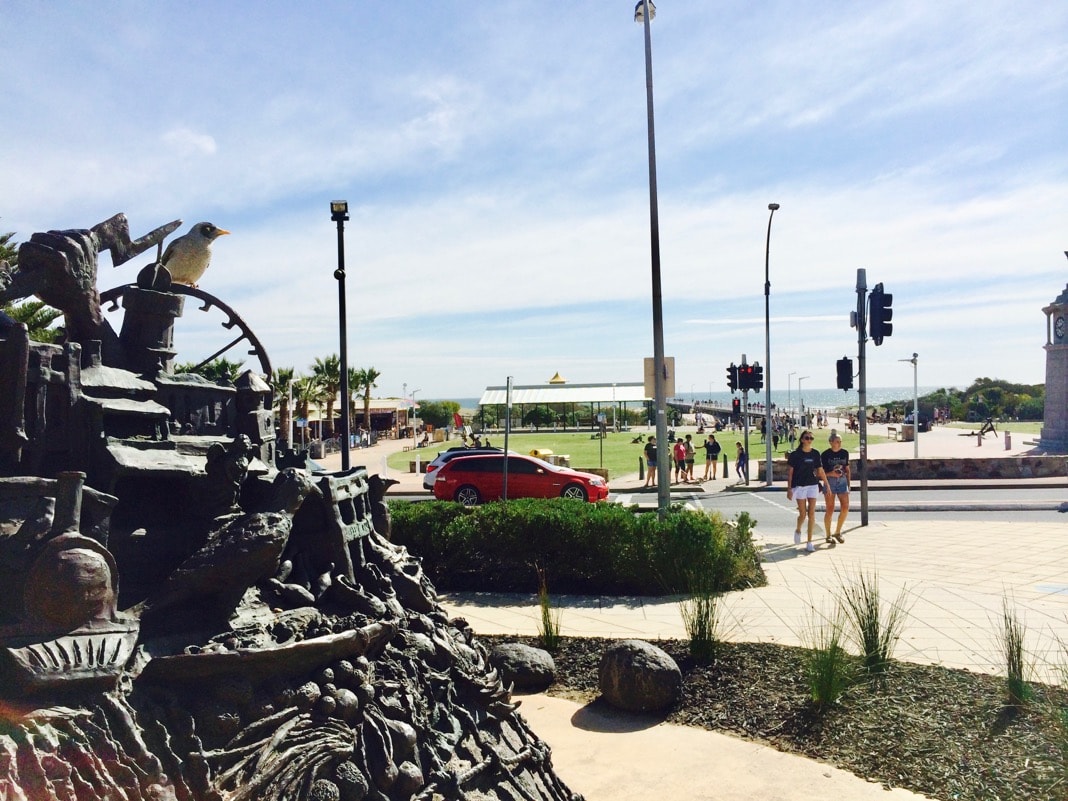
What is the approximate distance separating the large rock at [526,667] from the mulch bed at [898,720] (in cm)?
14

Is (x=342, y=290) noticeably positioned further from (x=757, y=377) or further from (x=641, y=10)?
(x=757, y=377)

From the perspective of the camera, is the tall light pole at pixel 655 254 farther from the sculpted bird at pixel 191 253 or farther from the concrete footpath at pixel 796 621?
the sculpted bird at pixel 191 253

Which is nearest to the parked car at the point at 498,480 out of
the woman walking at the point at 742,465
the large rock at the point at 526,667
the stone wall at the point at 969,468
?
the woman walking at the point at 742,465

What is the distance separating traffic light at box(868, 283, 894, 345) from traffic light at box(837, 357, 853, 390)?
6.57 ft

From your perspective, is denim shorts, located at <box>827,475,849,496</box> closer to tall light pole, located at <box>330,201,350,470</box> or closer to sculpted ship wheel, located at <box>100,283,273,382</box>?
tall light pole, located at <box>330,201,350,470</box>

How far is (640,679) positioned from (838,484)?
28.0ft

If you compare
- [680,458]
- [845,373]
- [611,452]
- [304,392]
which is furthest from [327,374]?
[845,373]

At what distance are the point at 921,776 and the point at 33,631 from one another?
4.95 metres

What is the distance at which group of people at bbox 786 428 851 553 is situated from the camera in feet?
42.0

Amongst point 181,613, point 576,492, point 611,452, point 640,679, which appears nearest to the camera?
point 181,613

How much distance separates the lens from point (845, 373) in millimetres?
17078

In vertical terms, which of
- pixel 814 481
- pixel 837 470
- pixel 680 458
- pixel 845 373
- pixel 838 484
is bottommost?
pixel 680 458

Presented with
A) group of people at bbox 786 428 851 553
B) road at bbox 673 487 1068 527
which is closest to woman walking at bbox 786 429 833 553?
group of people at bbox 786 428 851 553

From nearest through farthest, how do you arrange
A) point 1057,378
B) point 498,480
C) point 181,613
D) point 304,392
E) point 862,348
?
point 181,613 < point 862,348 < point 498,480 < point 1057,378 < point 304,392
